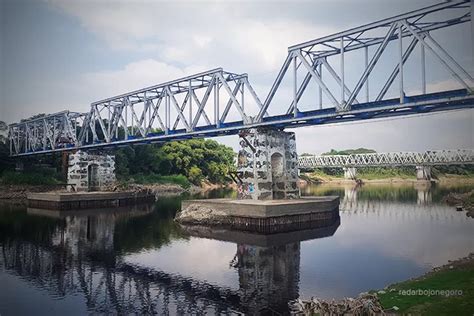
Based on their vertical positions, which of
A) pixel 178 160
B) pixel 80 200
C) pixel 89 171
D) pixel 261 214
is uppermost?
pixel 178 160

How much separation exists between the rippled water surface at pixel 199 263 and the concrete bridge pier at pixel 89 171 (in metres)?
23.6

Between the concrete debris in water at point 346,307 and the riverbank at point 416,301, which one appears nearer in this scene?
the concrete debris in water at point 346,307

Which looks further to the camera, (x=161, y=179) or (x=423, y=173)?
(x=423, y=173)

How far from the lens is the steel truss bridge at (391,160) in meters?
99.2

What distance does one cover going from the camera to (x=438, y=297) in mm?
12625

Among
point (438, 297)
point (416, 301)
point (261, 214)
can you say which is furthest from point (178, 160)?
point (438, 297)

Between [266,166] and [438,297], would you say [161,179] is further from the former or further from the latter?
[438,297]

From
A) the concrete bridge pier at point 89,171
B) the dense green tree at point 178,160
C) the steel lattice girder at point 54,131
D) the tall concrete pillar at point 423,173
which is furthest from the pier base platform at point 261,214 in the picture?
the tall concrete pillar at point 423,173

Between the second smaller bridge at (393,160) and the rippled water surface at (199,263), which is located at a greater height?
the second smaller bridge at (393,160)

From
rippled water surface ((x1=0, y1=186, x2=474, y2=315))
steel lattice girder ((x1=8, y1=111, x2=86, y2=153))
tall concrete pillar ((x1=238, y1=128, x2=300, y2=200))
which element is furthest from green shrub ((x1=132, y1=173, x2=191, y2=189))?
tall concrete pillar ((x1=238, y1=128, x2=300, y2=200))

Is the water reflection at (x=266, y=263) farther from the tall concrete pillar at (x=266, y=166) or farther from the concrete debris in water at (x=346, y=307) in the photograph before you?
the tall concrete pillar at (x=266, y=166)

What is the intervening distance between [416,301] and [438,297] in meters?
0.71

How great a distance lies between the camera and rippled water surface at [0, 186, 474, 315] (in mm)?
16125

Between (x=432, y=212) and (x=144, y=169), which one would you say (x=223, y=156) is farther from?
(x=432, y=212)
